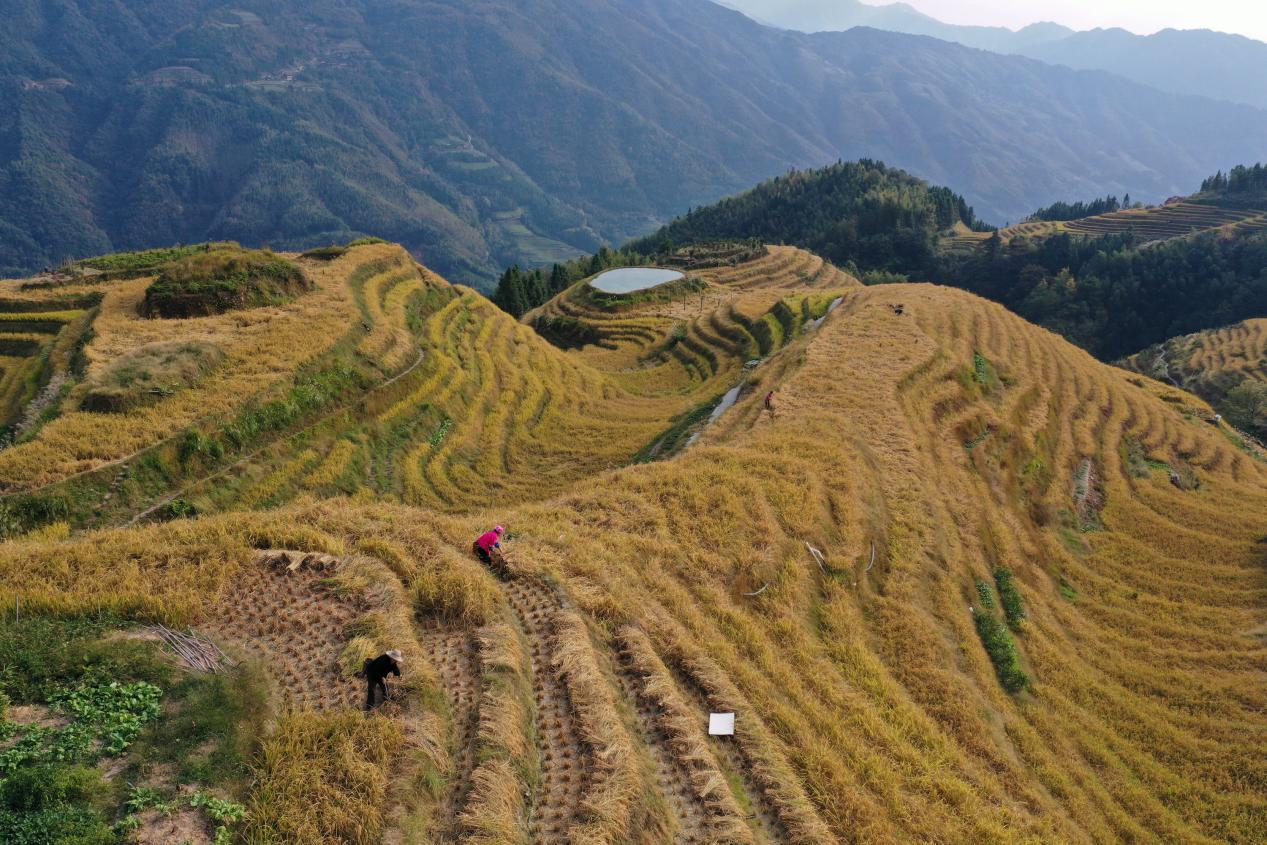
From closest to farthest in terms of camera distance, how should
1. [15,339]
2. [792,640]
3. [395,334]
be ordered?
[792,640] < [15,339] < [395,334]

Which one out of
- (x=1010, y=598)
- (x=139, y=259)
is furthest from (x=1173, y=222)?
(x=139, y=259)

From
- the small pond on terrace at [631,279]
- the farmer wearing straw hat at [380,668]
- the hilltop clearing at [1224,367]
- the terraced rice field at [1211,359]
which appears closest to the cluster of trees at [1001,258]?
the small pond on terrace at [631,279]

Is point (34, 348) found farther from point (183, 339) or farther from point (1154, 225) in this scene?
point (1154, 225)

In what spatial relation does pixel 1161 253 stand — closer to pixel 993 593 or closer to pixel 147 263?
pixel 993 593

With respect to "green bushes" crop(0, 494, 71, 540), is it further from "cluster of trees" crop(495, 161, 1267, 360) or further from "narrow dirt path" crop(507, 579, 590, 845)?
"cluster of trees" crop(495, 161, 1267, 360)

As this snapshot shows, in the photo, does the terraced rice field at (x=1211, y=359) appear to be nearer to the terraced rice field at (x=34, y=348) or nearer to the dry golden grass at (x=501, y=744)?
the dry golden grass at (x=501, y=744)

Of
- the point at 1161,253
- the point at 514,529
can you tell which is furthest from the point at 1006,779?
the point at 1161,253
